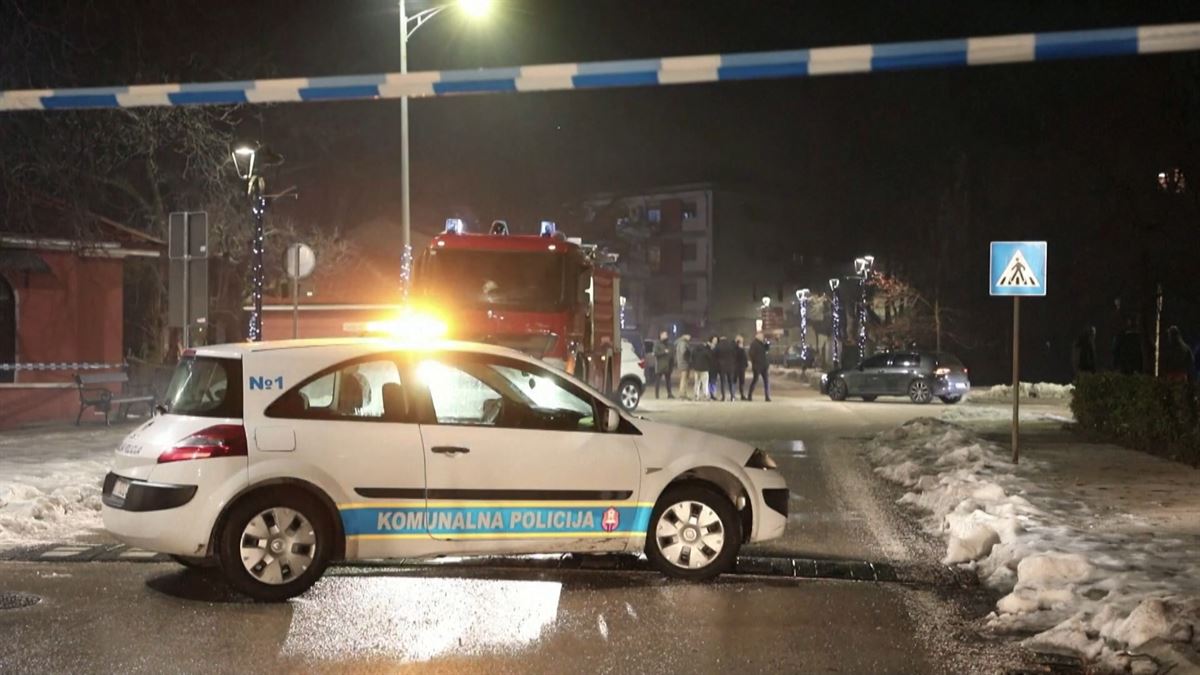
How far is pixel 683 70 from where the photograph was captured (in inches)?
412

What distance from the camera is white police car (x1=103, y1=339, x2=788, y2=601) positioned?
26.0ft

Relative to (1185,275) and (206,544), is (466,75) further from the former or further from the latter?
(1185,275)

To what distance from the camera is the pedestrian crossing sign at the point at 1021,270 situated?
15.0 metres

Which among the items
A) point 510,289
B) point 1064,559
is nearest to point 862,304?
point 510,289

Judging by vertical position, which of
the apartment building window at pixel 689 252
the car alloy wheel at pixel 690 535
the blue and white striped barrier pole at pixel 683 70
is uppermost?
the apartment building window at pixel 689 252

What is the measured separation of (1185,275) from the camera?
21844 mm

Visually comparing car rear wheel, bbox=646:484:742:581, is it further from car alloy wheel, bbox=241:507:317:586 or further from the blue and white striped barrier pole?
the blue and white striped barrier pole

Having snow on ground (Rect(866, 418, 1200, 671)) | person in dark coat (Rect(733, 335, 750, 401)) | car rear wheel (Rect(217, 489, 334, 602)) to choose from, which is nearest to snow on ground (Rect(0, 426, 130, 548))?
car rear wheel (Rect(217, 489, 334, 602))

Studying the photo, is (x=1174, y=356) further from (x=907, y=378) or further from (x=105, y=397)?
(x=105, y=397)

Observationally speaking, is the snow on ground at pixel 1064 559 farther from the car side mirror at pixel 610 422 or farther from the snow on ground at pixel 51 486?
the snow on ground at pixel 51 486

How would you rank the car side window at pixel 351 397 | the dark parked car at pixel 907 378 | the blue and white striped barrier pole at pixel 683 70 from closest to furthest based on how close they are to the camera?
the car side window at pixel 351 397, the blue and white striped barrier pole at pixel 683 70, the dark parked car at pixel 907 378

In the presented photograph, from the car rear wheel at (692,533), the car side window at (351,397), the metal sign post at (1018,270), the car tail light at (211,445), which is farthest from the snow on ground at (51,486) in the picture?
the metal sign post at (1018,270)

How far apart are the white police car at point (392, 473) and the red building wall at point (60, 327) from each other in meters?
15.6

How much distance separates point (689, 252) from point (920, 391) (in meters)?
67.2
